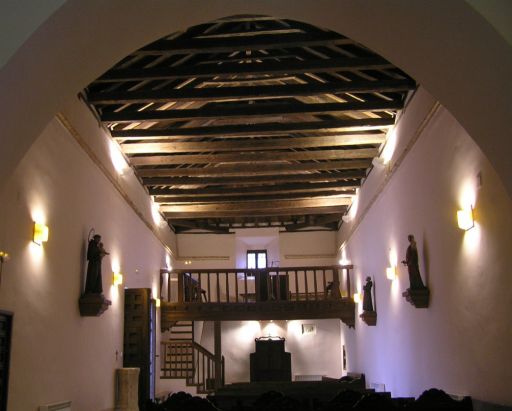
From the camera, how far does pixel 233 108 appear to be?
982cm

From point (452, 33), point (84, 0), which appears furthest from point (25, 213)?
point (452, 33)

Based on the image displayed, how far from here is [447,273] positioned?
7.51 m

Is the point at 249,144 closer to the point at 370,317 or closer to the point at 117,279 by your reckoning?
the point at 117,279

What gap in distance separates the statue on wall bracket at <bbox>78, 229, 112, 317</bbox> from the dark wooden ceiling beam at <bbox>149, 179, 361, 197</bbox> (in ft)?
18.4

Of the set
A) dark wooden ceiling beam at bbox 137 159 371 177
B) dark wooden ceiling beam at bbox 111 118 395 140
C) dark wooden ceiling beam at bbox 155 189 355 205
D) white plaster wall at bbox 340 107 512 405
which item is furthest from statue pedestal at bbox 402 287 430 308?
dark wooden ceiling beam at bbox 155 189 355 205

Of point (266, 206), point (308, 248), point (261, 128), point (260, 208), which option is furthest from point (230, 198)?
point (261, 128)

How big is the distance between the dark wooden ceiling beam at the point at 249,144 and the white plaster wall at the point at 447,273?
1.09 metres

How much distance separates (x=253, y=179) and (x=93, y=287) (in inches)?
222

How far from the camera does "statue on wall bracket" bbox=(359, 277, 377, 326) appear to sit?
41.0 feet

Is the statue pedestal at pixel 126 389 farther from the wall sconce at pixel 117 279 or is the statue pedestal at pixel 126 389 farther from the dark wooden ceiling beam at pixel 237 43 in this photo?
the dark wooden ceiling beam at pixel 237 43

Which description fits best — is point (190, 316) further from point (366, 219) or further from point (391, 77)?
point (391, 77)

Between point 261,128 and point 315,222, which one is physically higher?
point 315,222

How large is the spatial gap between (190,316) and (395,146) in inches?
264

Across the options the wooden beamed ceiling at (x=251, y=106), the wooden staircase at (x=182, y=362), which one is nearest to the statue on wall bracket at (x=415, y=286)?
the wooden beamed ceiling at (x=251, y=106)
